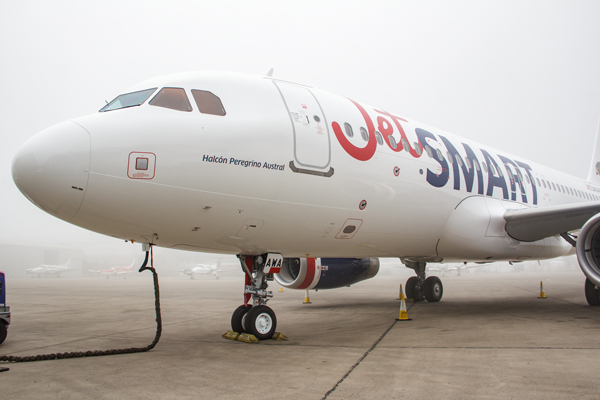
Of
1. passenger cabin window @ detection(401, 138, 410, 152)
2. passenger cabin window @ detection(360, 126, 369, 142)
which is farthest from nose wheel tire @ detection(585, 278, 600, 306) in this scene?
passenger cabin window @ detection(360, 126, 369, 142)

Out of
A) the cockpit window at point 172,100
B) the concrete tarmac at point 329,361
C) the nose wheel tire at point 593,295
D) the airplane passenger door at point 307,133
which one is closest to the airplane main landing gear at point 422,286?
the nose wheel tire at point 593,295

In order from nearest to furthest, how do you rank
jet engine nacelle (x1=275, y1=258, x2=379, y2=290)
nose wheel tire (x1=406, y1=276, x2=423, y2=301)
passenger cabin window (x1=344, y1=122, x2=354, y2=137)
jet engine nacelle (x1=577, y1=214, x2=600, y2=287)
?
passenger cabin window (x1=344, y1=122, x2=354, y2=137) < jet engine nacelle (x1=577, y1=214, x2=600, y2=287) < jet engine nacelle (x1=275, y1=258, x2=379, y2=290) < nose wheel tire (x1=406, y1=276, x2=423, y2=301)

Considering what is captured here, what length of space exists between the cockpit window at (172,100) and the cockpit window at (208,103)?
5.1 inches

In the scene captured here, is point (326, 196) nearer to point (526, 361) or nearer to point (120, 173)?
point (120, 173)

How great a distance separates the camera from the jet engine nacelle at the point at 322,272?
987 centimetres

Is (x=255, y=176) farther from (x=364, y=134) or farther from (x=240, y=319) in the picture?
(x=240, y=319)

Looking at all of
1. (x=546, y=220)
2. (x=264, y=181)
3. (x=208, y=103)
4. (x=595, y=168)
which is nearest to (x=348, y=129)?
(x=264, y=181)

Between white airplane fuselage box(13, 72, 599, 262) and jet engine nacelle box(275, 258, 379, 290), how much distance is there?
7.78ft

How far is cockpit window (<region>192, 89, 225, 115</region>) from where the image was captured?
5.34 m

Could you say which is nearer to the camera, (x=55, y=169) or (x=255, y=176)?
(x=55, y=169)

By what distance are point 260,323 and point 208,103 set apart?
313 cm

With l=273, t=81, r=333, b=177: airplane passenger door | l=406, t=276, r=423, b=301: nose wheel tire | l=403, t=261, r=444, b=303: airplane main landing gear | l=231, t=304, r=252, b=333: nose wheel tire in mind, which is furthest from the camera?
l=406, t=276, r=423, b=301: nose wheel tire

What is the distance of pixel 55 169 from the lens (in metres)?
4.42

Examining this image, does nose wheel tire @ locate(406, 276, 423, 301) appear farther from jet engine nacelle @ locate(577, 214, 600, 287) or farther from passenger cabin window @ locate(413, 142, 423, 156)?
passenger cabin window @ locate(413, 142, 423, 156)
